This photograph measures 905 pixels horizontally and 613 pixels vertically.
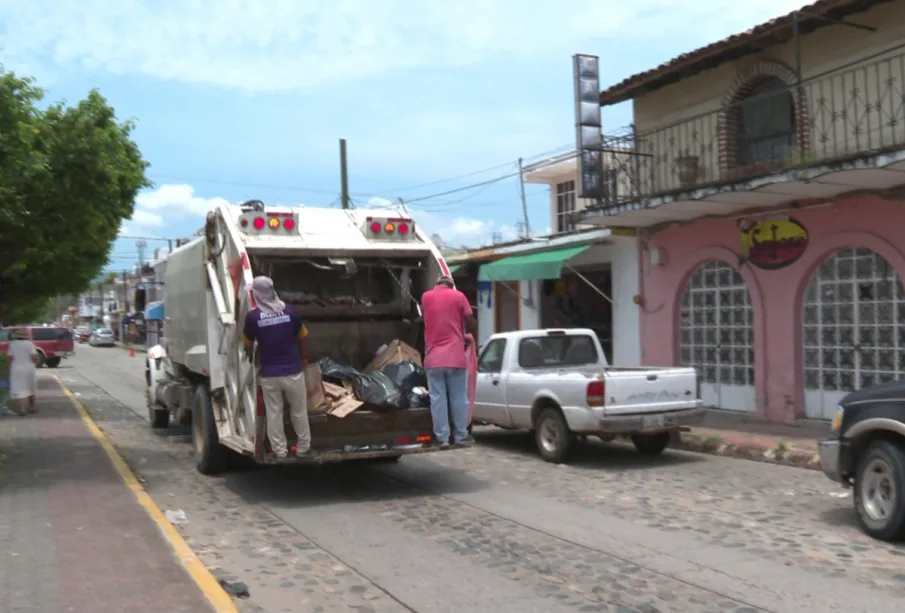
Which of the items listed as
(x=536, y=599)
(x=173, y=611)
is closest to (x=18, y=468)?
(x=173, y=611)

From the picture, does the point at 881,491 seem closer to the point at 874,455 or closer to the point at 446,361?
the point at 874,455

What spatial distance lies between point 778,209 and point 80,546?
436 inches

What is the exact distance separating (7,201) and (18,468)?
324 centimetres

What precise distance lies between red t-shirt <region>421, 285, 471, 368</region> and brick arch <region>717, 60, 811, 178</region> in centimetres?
665

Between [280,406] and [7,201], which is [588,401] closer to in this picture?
[280,406]

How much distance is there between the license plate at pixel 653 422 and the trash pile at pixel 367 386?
2817 mm

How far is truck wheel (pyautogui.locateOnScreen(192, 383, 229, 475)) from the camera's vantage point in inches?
384

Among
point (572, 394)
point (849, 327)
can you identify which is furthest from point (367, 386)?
point (849, 327)

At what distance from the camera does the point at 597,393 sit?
10.3 m

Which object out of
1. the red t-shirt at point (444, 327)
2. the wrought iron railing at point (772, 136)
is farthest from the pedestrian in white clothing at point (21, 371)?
the wrought iron railing at point (772, 136)

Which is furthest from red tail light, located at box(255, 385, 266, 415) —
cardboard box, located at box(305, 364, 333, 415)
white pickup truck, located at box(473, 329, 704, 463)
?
white pickup truck, located at box(473, 329, 704, 463)

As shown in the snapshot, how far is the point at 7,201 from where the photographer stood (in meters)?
9.12

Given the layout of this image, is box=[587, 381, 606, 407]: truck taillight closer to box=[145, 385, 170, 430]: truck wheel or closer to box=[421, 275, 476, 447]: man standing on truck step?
box=[421, 275, 476, 447]: man standing on truck step

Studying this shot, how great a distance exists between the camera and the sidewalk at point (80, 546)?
5.34m
